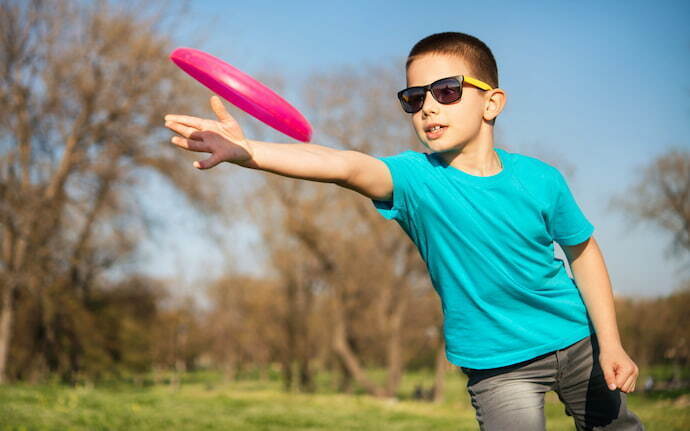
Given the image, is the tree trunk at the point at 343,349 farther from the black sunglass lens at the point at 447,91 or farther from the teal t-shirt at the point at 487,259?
the black sunglass lens at the point at 447,91

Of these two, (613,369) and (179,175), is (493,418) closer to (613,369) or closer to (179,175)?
(613,369)

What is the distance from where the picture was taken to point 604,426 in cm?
238

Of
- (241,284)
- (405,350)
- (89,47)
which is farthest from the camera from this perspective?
(241,284)

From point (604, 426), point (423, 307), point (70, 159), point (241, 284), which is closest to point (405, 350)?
point (423, 307)

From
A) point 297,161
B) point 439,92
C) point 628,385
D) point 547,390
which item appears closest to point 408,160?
point 439,92

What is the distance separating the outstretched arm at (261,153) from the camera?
192cm

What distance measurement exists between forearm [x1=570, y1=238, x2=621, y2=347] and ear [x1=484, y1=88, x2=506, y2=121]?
0.64 meters

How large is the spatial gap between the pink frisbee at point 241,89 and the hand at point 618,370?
4.72ft

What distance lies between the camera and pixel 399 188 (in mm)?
2244

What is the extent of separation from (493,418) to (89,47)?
13.4 m

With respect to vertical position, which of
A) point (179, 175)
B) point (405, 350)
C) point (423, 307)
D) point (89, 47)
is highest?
point (89, 47)

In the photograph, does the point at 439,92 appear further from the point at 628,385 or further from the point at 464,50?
the point at 628,385

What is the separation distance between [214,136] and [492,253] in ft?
3.49

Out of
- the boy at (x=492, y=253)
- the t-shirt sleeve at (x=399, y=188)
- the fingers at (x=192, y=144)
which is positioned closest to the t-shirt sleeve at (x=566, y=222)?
the boy at (x=492, y=253)
